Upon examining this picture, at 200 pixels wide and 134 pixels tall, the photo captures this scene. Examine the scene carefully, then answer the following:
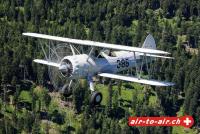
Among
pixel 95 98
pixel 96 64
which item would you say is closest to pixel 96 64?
pixel 96 64

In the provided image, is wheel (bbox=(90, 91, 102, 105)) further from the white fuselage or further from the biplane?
the white fuselage

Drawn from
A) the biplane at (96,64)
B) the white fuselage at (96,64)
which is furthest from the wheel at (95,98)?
the white fuselage at (96,64)

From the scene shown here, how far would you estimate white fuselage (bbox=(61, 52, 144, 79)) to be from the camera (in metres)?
61.0

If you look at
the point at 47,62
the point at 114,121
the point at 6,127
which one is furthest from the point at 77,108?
the point at 47,62

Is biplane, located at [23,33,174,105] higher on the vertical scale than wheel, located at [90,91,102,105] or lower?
higher

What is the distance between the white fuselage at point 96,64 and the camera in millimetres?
61031

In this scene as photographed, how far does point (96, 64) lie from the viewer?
63.3 m

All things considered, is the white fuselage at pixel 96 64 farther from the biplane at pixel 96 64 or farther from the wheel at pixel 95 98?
the wheel at pixel 95 98

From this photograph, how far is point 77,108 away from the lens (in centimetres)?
19475

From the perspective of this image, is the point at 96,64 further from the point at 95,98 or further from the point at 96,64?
the point at 95,98

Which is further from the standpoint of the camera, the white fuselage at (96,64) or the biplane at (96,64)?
the white fuselage at (96,64)

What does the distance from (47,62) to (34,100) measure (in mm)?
127238

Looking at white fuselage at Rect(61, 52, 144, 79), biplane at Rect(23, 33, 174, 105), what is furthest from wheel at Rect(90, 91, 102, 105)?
white fuselage at Rect(61, 52, 144, 79)

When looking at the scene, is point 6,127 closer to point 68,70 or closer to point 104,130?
point 104,130
